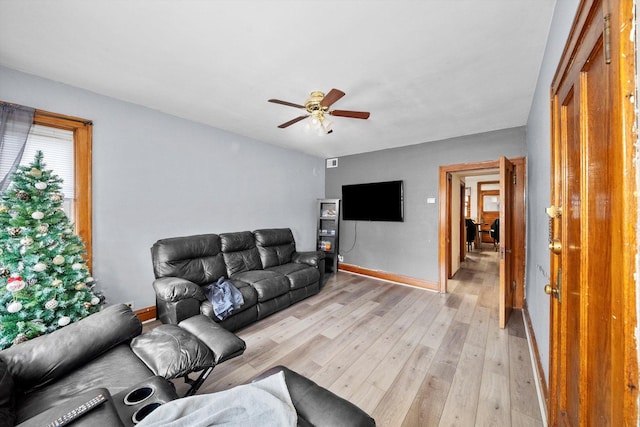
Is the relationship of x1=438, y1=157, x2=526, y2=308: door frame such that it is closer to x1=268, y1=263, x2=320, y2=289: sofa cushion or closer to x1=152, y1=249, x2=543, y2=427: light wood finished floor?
x1=152, y1=249, x2=543, y2=427: light wood finished floor

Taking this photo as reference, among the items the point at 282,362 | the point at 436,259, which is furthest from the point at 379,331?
the point at 436,259

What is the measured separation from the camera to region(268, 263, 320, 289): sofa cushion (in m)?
3.25

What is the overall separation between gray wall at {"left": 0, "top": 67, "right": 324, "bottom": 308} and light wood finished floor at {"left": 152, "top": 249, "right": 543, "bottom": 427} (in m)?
1.59

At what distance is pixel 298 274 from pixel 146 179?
2.26 m

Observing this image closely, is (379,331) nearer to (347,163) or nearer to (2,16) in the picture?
(347,163)

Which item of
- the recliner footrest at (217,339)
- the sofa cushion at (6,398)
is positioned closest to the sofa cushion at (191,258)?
the recliner footrest at (217,339)

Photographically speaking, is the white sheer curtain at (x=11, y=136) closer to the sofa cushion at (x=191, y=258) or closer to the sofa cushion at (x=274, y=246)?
the sofa cushion at (x=191, y=258)

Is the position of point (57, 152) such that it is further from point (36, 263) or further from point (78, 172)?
point (36, 263)

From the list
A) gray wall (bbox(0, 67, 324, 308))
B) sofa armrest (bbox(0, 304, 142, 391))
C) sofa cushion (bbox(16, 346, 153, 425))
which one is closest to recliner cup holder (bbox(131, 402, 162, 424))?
sofa cushion (bbox(16, 346, 153, 425))

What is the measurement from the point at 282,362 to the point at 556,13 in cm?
308

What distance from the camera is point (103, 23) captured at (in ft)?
5.07

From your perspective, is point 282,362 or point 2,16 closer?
point 2,16

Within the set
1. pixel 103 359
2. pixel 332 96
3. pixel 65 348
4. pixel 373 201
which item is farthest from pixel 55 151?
pixel 373 201

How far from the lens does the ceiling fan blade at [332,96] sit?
1.83 meters
